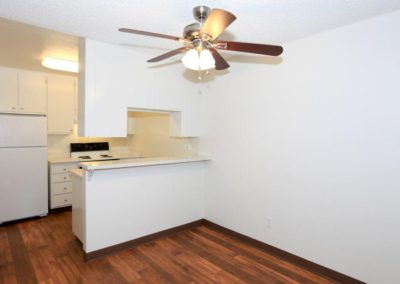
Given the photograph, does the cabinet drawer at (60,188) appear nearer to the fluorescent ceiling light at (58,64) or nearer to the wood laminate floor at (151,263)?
the wood laminate floor at (151,263)

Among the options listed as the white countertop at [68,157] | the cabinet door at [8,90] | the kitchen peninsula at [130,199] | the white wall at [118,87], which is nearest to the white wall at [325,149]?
the kitchen peninsula at [130,199]

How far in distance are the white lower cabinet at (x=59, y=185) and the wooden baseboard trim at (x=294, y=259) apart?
2752 mm

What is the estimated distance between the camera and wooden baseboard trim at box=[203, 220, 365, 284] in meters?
2.35

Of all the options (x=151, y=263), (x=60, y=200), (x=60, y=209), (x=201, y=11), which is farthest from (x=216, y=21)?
(x=60, y=209)

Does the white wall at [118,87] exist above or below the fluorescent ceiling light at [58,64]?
below

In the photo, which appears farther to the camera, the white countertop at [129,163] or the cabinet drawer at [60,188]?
the cabinet drawer at [60,188]

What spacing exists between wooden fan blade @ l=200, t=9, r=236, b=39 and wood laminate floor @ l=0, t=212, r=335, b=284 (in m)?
2.26

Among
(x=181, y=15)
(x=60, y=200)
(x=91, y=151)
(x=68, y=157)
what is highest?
(x=181, y=15)

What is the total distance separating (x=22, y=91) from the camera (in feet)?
13.5

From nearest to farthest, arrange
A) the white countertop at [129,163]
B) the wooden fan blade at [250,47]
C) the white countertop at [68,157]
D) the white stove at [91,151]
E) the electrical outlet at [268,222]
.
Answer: the wooden fan blade at [250,47]
the white countertop at [129,163]
the electrical outlet at [268,222]
the white countertop at [68,157]
the white stove at [91,151]

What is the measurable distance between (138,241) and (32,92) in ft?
10.6

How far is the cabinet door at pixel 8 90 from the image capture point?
3947 mm

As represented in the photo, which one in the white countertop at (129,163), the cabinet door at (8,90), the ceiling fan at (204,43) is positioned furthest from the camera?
the cabinet door at (8,90)

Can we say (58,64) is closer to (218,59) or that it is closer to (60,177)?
(60,177)
